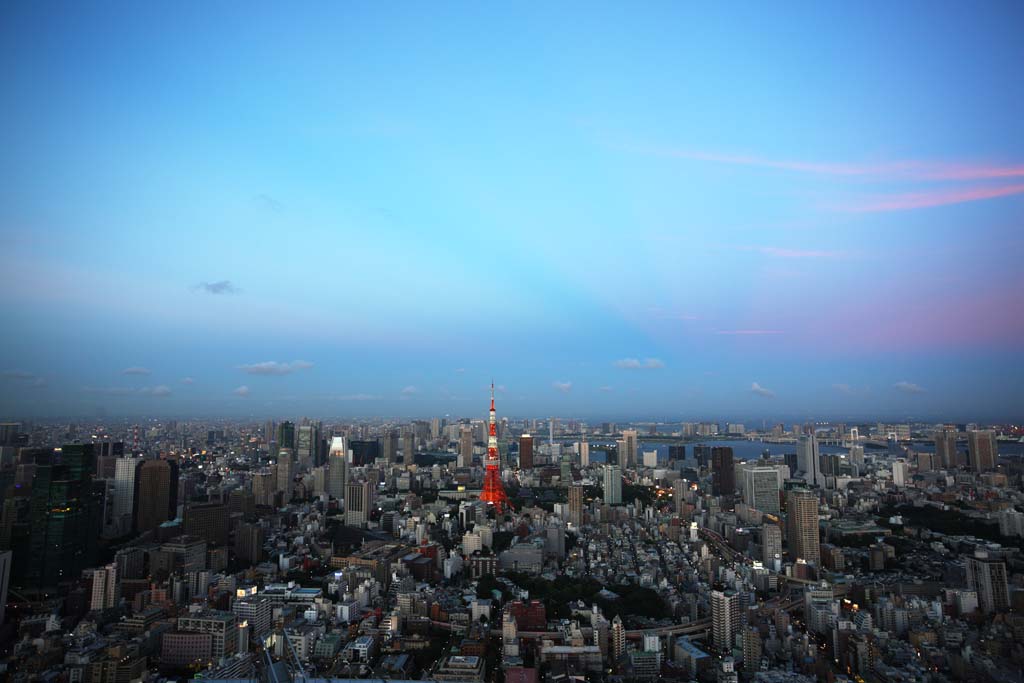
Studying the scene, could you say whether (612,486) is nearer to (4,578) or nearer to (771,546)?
(771,546)

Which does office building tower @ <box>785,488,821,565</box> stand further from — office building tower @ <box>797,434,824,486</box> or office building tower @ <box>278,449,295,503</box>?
office building tower @ <box>278,449,295,503</box>

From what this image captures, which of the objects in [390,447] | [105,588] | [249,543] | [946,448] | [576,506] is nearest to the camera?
[105,588]

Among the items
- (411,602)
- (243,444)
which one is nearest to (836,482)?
(411,602)

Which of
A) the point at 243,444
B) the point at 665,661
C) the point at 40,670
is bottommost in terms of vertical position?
the point at 665,661

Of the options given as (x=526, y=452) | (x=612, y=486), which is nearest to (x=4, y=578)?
(x=612, y=486)

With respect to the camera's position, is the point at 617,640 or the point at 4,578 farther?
the point at 617,640

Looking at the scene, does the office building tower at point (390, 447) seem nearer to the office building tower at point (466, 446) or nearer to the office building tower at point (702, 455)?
the office building tower at point (466, 446)

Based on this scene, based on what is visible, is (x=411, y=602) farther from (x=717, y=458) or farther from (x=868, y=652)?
(x=717, y=458)
